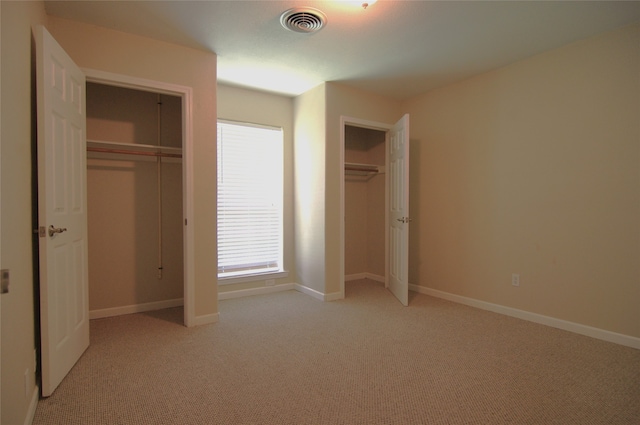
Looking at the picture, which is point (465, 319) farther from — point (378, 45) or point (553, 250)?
point (378, 45)

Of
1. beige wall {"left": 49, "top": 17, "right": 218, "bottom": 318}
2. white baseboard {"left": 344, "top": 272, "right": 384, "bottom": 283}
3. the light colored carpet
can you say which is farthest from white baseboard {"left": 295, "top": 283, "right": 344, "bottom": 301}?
beige wall {"left": 49, "top": 17, "right": 218, "bottom": 318}

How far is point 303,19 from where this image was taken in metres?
2.65

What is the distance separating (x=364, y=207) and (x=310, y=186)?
4.21 feet

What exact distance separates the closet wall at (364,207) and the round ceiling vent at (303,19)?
2.46 meters

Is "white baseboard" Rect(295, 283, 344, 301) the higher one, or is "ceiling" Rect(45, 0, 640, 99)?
"ceiling" Rect(45, 0, 640, 99)

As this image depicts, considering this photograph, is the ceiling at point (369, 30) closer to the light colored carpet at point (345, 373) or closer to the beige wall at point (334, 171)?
the beige wall at point (334, 171)

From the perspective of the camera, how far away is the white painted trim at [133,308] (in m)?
3.42

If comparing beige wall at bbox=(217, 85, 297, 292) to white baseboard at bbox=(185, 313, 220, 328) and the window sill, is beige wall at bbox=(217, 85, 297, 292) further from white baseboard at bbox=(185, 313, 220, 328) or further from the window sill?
white baseboard at bbox=(185, 313, 220, 328)

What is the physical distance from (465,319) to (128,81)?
12.4ft

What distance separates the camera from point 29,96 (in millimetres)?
2016

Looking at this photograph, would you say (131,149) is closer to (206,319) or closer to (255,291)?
(206,319)

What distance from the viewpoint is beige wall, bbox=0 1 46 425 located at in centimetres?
155

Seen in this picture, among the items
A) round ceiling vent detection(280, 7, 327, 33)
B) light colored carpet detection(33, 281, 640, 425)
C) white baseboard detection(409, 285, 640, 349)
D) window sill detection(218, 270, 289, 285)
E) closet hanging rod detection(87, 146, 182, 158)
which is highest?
round ceiling vent detection(280, 7, 327, 33)

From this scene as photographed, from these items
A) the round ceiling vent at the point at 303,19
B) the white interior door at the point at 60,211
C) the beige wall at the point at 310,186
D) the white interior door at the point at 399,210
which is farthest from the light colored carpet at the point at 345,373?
the round ceiling vent at the point at 303,19
